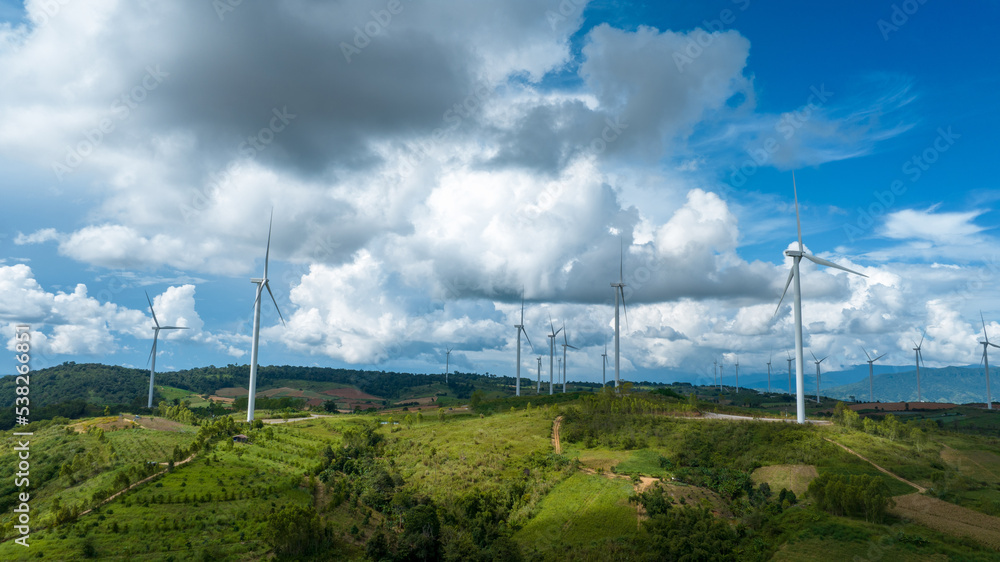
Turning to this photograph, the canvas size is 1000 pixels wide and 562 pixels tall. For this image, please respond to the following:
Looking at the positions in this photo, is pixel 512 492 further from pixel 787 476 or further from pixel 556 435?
pixel 787 476

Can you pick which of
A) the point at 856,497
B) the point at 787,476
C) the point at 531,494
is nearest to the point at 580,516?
the point at 531,494

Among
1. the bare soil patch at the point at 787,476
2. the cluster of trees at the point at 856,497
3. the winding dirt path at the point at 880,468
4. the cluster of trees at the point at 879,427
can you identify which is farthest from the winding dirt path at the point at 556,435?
the cluster of trees at the point at 879,427

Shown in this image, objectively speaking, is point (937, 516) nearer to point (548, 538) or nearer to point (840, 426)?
point (840, 426)

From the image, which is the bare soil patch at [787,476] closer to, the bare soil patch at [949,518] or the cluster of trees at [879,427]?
the bare soil patch at [949,518]

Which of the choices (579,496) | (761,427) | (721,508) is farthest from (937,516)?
(579,496)

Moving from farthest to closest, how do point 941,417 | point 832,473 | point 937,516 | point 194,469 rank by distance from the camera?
point 941,417
point 194,469
point 832,473
point 937,516

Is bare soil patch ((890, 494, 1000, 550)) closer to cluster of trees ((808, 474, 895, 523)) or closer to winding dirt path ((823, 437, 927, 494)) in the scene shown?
cluster of trees ((808, 474, 895, 523))
